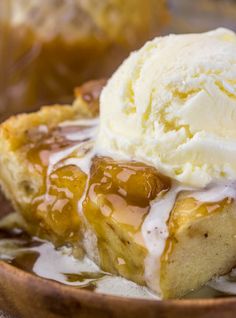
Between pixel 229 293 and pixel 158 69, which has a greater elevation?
pixel 158 69

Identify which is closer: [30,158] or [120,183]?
[120,183]

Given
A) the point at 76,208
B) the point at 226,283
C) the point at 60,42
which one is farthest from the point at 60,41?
the point at 226,283

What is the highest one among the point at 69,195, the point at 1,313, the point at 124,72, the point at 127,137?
the point at 124,72

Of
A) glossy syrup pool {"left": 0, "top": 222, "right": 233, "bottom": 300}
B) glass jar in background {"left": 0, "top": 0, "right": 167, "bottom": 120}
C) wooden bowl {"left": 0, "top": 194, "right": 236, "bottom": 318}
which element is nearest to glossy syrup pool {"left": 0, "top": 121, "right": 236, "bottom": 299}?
glossy syrup pool {"left": 0, "top": 222, "right": 233, "bottom": 300}

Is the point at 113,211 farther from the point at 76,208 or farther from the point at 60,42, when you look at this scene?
the point at 60,42

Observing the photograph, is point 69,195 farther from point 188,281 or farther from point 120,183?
point 188,281

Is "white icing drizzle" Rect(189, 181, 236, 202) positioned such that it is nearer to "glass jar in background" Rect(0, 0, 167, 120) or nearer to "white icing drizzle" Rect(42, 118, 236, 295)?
"white icing drizzle" Rect(42, 118, 236, 295)

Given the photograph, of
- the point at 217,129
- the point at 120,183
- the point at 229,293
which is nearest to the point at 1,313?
the point at 120,183
